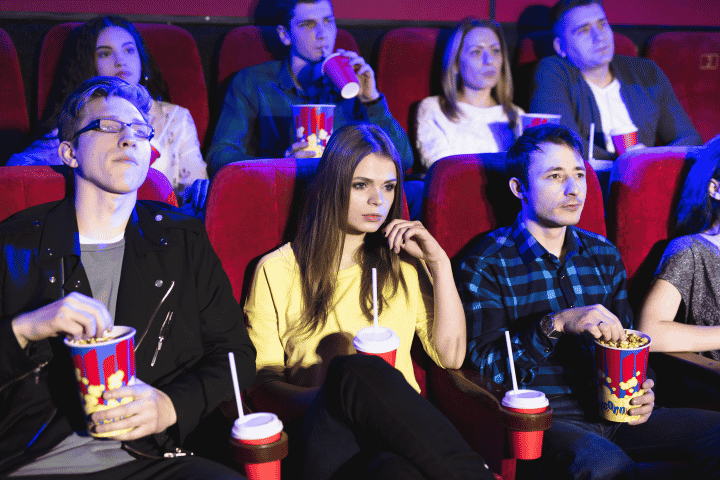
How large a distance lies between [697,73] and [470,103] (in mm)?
1106

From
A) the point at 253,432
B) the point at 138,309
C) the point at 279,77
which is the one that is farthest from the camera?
the point at 279,77

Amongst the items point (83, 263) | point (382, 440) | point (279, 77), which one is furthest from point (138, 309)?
point (279, 77)

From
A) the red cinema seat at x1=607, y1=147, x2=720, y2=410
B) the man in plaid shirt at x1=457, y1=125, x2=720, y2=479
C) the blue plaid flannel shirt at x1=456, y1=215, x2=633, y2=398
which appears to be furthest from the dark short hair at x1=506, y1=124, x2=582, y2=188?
the red cinema seat at x1=607, y1=147, x2=720, y2=410

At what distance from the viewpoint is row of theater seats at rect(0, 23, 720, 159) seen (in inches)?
81.6

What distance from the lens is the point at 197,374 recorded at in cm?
107

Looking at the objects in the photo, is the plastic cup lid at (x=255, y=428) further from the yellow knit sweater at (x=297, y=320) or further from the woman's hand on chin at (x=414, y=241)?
the woman's hand on chin at (x=414, y=241)

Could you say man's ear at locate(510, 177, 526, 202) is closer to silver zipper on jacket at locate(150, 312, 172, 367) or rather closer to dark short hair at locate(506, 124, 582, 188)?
dark short hair at locate(506, 124, 582, 188)

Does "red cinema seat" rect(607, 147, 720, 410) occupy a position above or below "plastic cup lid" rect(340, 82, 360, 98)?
below

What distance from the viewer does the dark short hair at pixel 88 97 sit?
1.06 metres

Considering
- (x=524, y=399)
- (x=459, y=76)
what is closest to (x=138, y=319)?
(x=524, y=399)

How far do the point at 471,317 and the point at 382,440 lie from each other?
0.44 m

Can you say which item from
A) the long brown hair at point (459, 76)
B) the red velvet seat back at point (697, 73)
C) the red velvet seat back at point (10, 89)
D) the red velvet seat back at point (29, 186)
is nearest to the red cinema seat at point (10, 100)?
the red velvet seat back at point (10, 89)

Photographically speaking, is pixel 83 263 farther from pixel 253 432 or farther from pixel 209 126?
pixel 209 126

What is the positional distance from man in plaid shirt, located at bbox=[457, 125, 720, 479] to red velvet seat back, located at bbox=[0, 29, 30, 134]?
160cm
